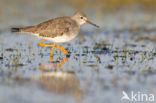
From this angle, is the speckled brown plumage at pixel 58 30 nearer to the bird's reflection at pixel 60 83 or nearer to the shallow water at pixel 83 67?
the shallow water at pixel 83 67

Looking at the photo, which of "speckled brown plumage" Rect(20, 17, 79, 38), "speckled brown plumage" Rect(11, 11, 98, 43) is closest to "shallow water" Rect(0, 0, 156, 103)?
"speckled brown plumage" Rect(11, 11, 98, 43)

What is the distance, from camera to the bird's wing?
1128 centimetres

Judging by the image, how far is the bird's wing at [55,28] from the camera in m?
11.3

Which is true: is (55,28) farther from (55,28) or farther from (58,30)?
(58,30)

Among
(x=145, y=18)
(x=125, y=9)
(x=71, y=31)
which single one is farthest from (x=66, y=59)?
(x=125, y=9)

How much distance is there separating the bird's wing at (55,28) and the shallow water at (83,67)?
66cm

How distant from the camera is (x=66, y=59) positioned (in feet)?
35.8

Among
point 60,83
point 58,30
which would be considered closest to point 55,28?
point 58,30

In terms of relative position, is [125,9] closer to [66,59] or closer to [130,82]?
[66,59]

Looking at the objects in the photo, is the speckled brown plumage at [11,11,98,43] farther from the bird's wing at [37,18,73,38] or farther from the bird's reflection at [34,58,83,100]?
the bird's reflection at [34,58,83,100]

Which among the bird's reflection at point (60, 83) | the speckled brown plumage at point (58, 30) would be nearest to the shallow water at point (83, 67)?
the bird's reflection at point (60, 83)

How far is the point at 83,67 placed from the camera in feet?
32.2

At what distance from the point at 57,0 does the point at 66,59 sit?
35.3ft

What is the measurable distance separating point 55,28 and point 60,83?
344 cm
